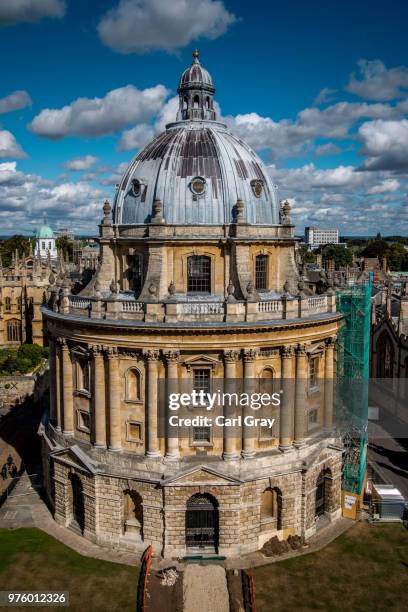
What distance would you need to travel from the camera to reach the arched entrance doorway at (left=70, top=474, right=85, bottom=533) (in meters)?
35.4

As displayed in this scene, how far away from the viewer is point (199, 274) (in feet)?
116

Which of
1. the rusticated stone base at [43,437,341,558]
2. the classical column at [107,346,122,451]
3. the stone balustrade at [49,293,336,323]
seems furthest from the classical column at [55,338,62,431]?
the classical column at [107,346,122,451]

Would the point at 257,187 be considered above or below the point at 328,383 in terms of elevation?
above

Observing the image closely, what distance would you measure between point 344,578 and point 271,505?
585 cm

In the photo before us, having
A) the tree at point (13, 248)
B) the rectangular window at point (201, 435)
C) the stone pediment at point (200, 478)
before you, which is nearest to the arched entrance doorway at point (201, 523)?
the stone pediment at point (200, 478)

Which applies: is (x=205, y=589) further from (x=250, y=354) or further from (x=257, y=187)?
(x=257, y=187)

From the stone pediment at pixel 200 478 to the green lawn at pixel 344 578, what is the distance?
208 inches

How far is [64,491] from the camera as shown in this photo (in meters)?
35.9

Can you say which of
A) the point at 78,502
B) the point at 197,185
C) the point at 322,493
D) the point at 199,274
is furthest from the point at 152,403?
the point at 197,185

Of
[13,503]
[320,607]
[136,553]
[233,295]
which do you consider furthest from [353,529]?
[13,503]

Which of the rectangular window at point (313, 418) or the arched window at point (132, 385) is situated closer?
the arched window at point (132, 385)

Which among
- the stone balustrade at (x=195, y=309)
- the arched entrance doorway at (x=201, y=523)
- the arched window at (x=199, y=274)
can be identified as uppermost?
the arched window at (x=199, y=274)

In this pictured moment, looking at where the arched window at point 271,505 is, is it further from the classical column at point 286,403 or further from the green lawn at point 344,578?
the classical column at point 286,403

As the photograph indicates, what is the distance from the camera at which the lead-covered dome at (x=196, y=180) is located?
3544cm
